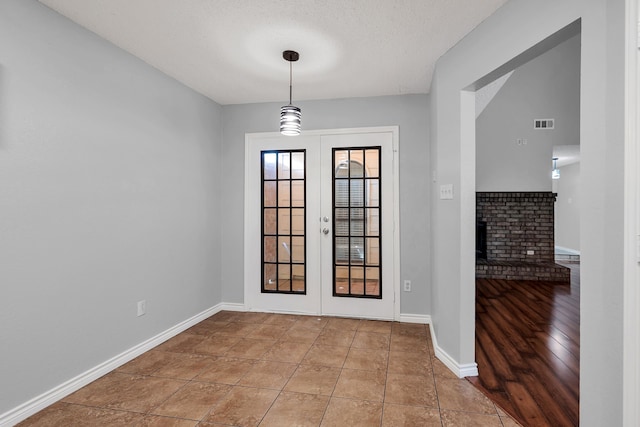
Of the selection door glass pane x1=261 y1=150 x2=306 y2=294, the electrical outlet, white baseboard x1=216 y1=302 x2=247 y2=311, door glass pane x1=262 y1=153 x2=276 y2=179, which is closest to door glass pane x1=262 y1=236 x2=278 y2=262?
door glass pane x1=261 y1=150 x2=306 y2=294

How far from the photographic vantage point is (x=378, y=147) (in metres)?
3.84

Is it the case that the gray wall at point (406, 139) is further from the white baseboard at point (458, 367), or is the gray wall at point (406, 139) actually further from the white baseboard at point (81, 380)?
the white baseboard at point (81, 380)

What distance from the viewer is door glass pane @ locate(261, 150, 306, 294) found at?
4.04 metres

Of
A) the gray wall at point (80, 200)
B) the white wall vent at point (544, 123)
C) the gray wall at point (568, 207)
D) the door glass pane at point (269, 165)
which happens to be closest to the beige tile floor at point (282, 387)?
the gray wall at point (80, 200)

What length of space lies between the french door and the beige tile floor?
653 millimetres

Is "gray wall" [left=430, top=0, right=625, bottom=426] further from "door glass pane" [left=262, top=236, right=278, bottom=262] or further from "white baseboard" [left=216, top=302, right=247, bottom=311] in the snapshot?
"white baseboard" [left=216, top=302, right=247, bottom=311]

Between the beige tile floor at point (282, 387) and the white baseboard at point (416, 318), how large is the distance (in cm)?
36

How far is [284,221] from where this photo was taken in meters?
4.07

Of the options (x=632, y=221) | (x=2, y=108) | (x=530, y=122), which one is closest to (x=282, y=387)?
(x=632, y=221)

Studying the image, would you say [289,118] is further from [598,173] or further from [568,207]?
[568,207]

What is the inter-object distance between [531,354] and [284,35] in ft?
10.7

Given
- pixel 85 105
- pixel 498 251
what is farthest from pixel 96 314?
pixel 498 251

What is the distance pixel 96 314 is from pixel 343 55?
2805 millimetres

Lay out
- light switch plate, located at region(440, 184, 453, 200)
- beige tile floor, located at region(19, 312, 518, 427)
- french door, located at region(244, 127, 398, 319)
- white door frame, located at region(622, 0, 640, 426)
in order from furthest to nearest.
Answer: french door, located at region(244, 127, 398, 319) → light switch plate, located at region(440, 184, 453, 200) → beige tile floor, located at region(19, 312, 518, 427) → white door frame, located at region(622, 0, 640, 426)
